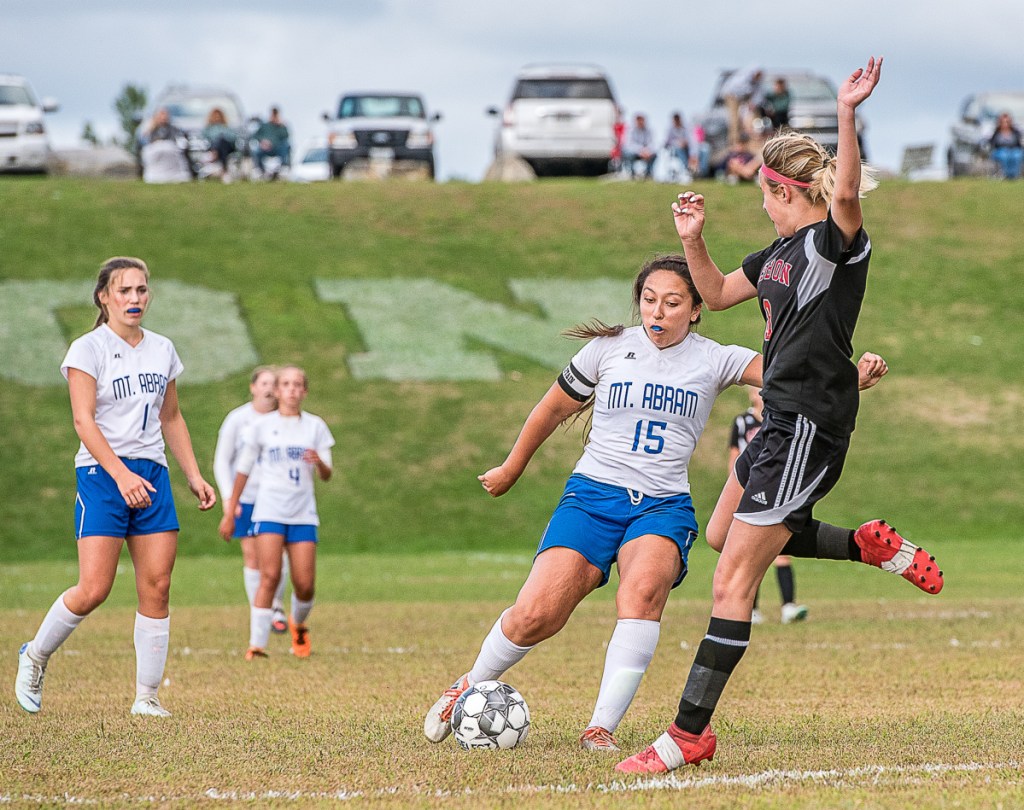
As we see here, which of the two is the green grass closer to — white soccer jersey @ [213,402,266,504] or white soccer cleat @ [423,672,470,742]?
white soccer cleat @ [423,672,470,742]

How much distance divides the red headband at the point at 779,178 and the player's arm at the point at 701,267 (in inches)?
11.0

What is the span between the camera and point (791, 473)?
5.41m

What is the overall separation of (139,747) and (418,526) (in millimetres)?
16229

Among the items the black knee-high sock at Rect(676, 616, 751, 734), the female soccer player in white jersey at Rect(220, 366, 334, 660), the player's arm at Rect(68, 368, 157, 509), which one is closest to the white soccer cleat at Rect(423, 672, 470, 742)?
the black knee-high sock at Rect(676, 616, 751, 734)

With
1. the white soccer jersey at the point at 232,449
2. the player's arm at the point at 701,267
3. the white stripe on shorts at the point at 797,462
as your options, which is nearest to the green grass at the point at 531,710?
the white stripe on shorts at the point at 797,462

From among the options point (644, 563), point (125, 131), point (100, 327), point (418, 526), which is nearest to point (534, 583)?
point (644, 563)

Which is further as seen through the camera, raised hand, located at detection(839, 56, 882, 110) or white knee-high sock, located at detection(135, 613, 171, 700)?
white knee-high sock, located at detection(135, 613, 171, 700)

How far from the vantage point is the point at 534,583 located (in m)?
6.04

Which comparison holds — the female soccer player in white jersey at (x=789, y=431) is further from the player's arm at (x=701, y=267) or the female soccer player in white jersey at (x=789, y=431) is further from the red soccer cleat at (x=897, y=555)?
the red soccer cleat at (x=897, y=555)

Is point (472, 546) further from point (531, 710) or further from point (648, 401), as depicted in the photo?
point (648, 401)

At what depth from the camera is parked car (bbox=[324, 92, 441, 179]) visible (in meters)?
34.2

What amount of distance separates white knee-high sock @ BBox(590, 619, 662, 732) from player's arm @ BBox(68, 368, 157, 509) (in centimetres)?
253

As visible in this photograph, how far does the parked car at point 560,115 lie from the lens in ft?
110

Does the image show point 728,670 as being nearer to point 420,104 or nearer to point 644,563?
point 644,563
